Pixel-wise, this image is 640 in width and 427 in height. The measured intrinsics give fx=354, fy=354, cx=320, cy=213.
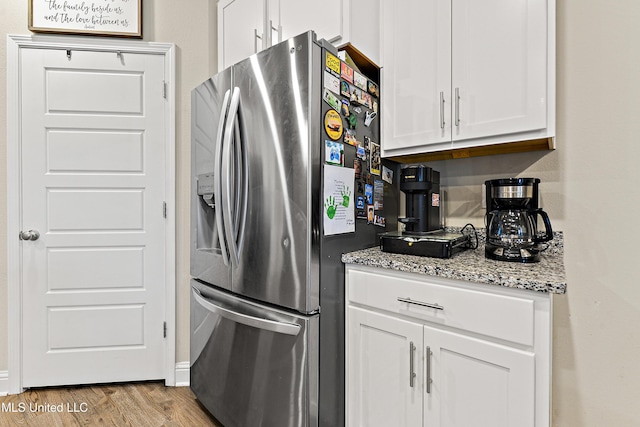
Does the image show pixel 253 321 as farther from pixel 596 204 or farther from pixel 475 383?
pixel 596 204

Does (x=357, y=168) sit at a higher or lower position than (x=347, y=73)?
lower

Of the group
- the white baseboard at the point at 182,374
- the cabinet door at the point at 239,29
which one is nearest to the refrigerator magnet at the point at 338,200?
the cabinet door at the point at 239,29

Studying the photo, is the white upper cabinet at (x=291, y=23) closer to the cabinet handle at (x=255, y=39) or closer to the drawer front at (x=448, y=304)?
the cabinet handle at (x=255, y=39)

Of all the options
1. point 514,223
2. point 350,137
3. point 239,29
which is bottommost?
point 514,223

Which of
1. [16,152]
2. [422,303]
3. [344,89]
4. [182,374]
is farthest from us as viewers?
[182,374]

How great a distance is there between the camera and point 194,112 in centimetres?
197

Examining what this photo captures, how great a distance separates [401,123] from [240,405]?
1.47 meters

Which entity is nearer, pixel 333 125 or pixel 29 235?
pixel 333 125

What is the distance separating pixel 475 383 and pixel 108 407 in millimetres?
2007

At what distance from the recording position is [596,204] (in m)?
1.41

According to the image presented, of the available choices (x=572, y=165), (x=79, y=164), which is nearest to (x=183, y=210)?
(x=79, y=164)

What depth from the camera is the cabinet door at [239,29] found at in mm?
1916

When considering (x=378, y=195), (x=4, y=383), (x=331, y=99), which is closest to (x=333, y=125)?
(x=331, y=99)

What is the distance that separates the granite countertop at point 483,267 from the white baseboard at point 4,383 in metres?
2.31
